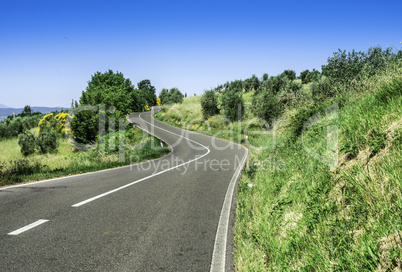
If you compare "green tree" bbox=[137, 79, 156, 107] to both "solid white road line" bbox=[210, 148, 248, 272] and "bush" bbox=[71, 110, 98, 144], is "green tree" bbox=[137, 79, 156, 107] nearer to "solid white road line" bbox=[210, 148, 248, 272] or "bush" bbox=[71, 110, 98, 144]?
"bush" bbox=[71, 110, 98, 144]

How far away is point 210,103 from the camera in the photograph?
3906cm

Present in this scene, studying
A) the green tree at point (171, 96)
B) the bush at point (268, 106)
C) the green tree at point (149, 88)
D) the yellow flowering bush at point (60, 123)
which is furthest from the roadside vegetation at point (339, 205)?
the green tree at point (149, 88)

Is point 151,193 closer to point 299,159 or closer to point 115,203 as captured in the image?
point 115,203

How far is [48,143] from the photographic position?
3078 centimetres

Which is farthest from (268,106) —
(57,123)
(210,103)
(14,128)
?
(14,128)

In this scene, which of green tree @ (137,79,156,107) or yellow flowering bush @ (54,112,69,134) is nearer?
yellow flowering bush @ (54,112,69,134)

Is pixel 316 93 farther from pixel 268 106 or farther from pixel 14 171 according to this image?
pixel 14 171

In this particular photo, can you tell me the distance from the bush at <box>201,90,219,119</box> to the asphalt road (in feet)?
107

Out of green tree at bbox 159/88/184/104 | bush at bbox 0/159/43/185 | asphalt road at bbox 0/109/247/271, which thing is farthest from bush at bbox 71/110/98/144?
green tree at bbox 159/88/184/104

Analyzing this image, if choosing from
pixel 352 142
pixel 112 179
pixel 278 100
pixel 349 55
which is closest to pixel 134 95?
pixel 278 100

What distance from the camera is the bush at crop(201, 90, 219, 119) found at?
3919 centimetres

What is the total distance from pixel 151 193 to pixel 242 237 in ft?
11.9

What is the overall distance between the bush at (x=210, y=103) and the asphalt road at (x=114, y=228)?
32485 mm

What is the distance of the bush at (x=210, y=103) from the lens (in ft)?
129
